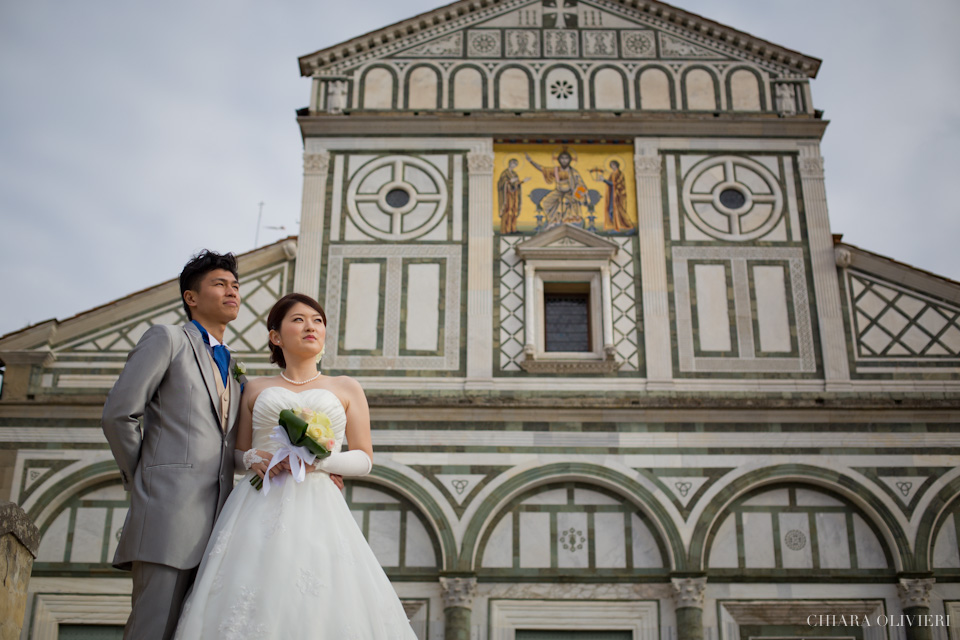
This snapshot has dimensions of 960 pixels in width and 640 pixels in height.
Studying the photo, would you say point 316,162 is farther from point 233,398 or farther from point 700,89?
point 233,398

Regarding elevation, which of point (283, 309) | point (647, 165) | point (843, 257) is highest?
point (647, 165)

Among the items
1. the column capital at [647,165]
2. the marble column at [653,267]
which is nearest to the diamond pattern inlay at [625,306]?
the marble column at [653,267]

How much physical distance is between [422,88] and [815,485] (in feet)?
27.3

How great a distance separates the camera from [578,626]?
1311cm

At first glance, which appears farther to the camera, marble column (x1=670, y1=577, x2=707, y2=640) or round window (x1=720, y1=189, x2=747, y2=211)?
round window (x1=720, y1=189, x2=747, y2=211)

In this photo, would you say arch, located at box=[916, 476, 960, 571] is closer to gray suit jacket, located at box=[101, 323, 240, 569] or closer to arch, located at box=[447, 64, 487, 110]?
arch, located at box=[447, 64, 487, 110]

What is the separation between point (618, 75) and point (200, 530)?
1362cm

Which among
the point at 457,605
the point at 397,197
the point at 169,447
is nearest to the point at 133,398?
the point at 169,447

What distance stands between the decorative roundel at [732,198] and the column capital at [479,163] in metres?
2.95

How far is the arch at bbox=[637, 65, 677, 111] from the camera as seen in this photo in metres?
16.3

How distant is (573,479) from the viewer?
13727mm

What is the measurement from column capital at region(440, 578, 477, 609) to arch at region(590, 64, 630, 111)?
7551mm

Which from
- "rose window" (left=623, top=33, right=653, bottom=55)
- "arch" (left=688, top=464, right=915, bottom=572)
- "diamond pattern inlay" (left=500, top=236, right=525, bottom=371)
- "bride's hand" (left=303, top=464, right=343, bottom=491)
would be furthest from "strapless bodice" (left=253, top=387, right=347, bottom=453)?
"rose window" (left=623, top=33, right=653, bottom=55)

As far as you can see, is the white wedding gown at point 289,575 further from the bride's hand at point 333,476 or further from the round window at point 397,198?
the round window at point 397,198
